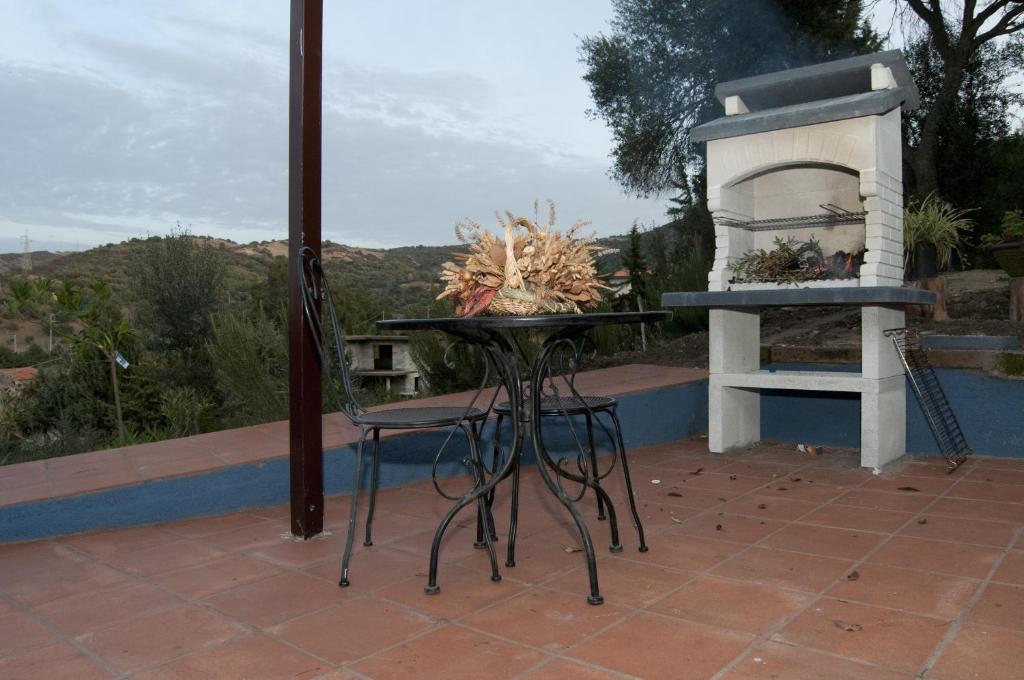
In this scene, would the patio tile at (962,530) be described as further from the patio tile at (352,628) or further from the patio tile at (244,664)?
the patio tile at (244,664)

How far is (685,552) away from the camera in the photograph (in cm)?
277

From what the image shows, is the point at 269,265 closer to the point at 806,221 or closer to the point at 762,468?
the point at 806,221

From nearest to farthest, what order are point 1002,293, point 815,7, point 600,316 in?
1. point 600,316
2. point 1002,293
3. point 815,7

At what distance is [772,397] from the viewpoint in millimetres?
5078

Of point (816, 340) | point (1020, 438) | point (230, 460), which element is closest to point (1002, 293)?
point (816, 340)

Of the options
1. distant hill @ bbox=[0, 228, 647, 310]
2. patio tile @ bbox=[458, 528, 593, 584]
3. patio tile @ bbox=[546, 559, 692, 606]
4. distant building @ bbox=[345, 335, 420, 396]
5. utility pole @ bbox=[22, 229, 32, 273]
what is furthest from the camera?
utility pole @ bbox=[22, 229, 32, 273]

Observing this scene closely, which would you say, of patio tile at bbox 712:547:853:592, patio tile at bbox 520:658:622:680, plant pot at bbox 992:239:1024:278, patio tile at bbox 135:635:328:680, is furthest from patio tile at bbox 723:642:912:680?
plant pot at bbox 992:239:1024:278

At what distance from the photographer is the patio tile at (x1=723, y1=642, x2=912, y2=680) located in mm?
1761

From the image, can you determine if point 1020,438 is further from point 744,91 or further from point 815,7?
point 815,7

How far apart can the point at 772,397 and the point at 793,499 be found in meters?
1.62

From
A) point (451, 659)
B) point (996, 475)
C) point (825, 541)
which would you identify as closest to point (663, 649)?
point (451, 659)

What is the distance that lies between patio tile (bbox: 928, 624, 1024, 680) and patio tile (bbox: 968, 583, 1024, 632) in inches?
2.3

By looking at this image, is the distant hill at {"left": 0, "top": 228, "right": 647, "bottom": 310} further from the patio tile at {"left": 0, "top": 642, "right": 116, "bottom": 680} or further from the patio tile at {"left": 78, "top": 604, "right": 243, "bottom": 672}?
the patio tile at {"left": 0, "top": 642, "right": 116, "bottom": 680}

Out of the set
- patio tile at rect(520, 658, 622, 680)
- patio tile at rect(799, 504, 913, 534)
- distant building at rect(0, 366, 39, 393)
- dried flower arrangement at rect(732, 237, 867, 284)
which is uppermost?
dried flower arrangement at rect(732, 237, 867, 284)
